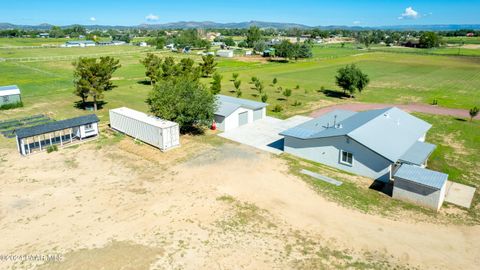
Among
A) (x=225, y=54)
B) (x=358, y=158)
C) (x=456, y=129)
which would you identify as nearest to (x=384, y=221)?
(x=358, y=158)

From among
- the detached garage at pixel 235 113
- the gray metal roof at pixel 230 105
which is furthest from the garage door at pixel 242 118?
the gray metal roof at pixel 230 105

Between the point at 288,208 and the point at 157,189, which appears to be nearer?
the point at 288,208

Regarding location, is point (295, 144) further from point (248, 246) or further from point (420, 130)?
point (248, 246)

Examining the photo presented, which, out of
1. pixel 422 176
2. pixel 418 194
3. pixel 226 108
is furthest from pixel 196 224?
pixel 226 108

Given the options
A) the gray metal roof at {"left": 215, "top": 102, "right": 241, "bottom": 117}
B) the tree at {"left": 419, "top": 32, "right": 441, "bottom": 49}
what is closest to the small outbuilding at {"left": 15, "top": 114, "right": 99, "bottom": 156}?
the gray metal roof at {"left": 215, "top": 102, "right": 241, "bottom": 117}

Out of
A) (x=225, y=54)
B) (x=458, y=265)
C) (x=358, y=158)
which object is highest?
(x=225, y=54)
